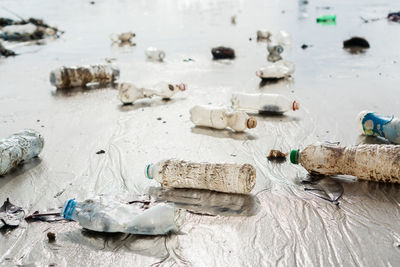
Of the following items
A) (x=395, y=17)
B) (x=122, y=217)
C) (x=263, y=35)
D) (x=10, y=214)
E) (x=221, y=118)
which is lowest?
(x=10, y=214)

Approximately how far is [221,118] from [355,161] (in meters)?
1.32

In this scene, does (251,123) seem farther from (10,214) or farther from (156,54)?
(156,54)

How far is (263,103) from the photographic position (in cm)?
410

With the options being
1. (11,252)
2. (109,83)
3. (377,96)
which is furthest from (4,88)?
(377,96)

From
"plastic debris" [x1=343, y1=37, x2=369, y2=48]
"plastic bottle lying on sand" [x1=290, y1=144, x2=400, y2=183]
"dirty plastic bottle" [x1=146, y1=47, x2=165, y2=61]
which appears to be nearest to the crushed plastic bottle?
"dirty plastic bottle" [x1=146, y1=47, x2=165, y2=61]

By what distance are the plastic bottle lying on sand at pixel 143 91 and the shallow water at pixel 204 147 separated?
0.33 feet

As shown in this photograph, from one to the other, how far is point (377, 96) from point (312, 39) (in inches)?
165

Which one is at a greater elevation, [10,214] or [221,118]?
[221,118]

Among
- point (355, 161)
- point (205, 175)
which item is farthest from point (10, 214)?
point (355, 161)

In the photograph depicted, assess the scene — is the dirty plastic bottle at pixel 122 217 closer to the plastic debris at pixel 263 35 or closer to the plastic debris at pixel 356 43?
the plastic debris at pixel 356 43

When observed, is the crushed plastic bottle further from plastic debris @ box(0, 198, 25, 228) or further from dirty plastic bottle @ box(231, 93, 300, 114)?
plastic debris @ box(0, 198, 25, 228)

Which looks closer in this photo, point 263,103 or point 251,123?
point 251,123

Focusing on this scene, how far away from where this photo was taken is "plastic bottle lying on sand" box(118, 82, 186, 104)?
15.1 feet

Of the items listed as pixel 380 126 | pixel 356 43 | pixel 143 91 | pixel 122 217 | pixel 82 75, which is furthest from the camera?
pixel 356 43
